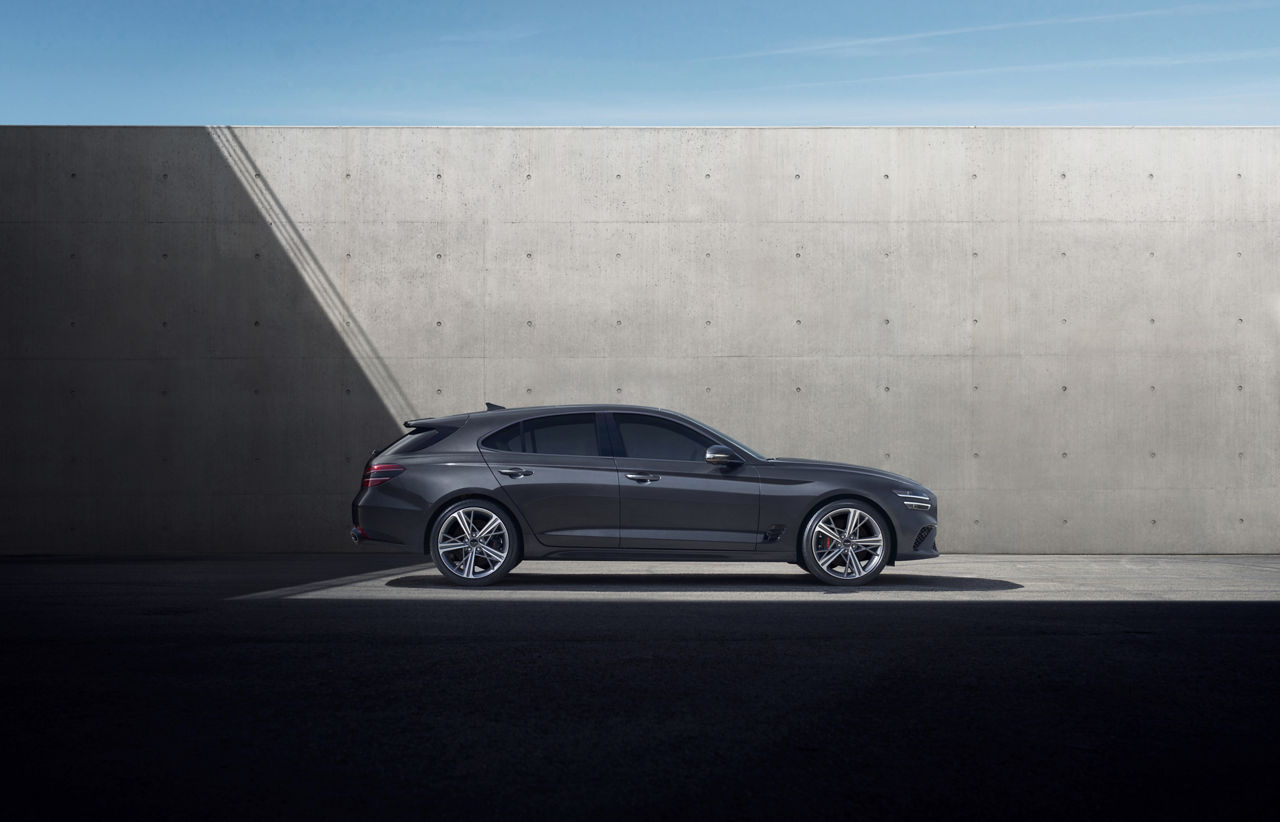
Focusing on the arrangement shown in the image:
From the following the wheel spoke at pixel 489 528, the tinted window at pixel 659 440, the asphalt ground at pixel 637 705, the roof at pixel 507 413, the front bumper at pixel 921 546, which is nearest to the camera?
the asphalt ground at pixel 637 705

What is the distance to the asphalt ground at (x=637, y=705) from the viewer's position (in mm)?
4043

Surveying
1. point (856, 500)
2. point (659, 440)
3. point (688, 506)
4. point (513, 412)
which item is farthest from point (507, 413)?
point (856, 500)

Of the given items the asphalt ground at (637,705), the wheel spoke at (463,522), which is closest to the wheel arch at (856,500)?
the asphalt ground at (637,705)

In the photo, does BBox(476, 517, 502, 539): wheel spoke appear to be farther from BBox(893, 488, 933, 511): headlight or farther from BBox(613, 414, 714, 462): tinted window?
BBox(893, 488, 933, 511): headlight

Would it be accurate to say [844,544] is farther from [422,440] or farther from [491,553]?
[422,440]

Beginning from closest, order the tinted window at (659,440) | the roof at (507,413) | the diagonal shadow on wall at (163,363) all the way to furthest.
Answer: the tinted window at (659,440)
the roof at (507,413)
the diagonal shadow on wall at (163,363)

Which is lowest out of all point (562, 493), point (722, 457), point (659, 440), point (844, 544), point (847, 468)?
point (844, 544)

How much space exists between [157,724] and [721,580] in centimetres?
668

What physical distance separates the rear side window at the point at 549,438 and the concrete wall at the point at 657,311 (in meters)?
4.75

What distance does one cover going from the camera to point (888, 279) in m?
15.8

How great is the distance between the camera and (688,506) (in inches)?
415

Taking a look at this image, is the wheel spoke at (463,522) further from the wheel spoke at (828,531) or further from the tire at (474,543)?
the wheel spoke at (828,531)

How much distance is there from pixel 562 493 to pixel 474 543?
81 cm

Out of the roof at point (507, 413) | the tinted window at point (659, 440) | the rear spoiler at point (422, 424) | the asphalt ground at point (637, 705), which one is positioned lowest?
the asphalt ground at point (637, 705)
